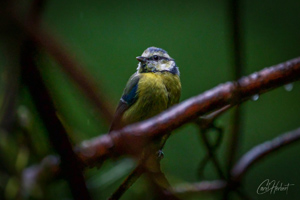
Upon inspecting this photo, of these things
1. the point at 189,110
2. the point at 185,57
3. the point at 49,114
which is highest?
the point at 185,57

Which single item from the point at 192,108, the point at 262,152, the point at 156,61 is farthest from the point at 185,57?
the point at 192,108

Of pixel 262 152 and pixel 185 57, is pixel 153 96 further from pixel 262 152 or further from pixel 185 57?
pixel 262 152

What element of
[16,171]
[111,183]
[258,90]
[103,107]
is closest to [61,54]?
[103,107]

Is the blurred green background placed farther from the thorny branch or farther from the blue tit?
the thorny branch

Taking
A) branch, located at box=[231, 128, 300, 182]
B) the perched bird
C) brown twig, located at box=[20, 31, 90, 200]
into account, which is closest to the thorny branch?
brown twig, located at box=[20, 31, 90, 200]

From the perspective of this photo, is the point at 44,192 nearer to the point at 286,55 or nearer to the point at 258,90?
the point at 258,90

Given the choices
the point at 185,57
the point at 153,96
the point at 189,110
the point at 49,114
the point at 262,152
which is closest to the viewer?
the point at 49,114
